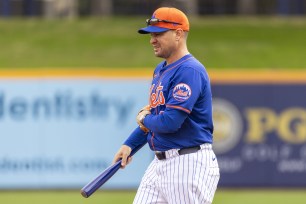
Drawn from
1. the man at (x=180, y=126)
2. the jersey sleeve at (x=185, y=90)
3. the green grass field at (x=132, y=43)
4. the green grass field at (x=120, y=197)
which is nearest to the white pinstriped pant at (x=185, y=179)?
the man at (x=180, y=126)

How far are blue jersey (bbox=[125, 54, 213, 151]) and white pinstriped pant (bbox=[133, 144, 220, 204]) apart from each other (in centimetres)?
9

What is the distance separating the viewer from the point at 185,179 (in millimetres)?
6824

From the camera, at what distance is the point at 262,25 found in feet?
69.3

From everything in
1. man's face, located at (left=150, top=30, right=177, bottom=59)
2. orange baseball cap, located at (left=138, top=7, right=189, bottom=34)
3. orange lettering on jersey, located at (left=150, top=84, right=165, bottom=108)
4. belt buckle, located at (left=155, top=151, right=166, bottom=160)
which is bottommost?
belt buckle, located at (left=155, top=151, right=166, bottom=160)

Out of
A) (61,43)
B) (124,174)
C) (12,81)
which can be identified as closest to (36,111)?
(12,81)

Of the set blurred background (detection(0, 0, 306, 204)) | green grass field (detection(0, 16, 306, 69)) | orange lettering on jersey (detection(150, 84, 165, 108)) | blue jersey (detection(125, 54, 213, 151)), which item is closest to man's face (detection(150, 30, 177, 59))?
blue jersey (detection(125, 54, 213, 151))

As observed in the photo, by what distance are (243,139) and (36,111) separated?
2957 mm

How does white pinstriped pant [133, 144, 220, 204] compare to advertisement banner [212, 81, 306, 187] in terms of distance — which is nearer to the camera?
white pinstriped pant [133, 144, 220, 204]

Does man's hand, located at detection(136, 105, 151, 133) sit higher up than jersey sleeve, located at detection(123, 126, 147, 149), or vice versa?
man's hand, located at detection(136, 105, 151, 133)

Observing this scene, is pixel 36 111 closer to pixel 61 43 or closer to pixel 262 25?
pixel 61 43

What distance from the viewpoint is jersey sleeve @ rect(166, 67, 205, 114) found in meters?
6.66

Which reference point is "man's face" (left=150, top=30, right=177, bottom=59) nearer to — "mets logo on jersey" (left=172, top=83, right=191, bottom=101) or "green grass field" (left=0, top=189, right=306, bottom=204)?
"mets logo on jersey" (left=172, top=83, right=191, bottom=101)

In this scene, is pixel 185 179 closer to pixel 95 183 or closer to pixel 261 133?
pixel 95 183

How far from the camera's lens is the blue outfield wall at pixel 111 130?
44.1 feet
